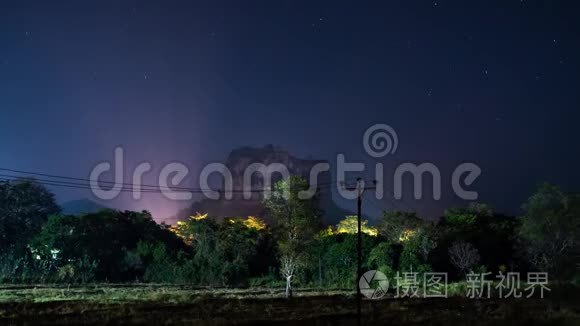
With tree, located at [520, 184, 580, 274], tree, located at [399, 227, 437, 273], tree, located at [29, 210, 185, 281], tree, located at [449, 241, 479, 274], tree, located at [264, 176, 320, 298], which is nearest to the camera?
tree, located at [264, 176, 320, 298]

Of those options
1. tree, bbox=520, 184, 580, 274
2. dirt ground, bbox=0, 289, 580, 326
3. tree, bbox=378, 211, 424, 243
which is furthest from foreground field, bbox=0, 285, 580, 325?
tree, bbox=378, 211, 424, 243

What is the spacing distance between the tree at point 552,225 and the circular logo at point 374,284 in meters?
11.2

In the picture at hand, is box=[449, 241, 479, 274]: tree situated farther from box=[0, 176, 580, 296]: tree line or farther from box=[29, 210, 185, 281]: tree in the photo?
box=[29, 210, 185, 281]: tree

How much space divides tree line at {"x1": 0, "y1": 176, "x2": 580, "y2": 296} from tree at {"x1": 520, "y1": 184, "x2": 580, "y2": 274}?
7 centimetres

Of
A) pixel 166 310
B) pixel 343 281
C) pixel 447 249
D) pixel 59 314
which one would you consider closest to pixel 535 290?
pixel 447 249

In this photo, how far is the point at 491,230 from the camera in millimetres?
53562

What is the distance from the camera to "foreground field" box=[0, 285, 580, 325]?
68.1 ft

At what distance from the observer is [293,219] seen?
33500 millimetres

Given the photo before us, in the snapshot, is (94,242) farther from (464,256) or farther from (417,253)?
(464,256)

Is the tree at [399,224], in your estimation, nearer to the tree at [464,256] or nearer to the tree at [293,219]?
the tree at [464,256]

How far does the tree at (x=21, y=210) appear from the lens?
5199 cm

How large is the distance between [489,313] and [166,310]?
15151mm

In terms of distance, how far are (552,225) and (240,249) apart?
26.5 meters

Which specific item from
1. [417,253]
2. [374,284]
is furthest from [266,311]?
[417,253]
